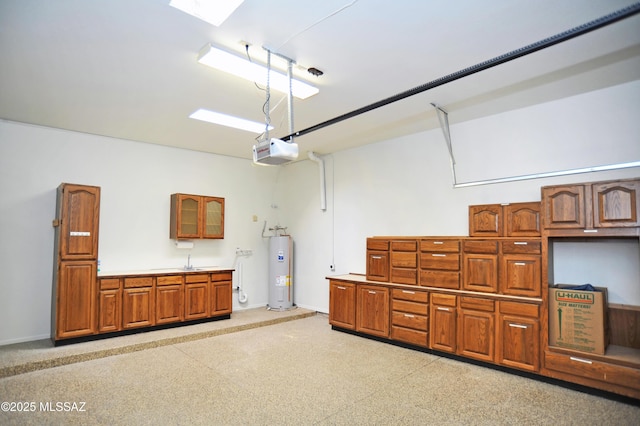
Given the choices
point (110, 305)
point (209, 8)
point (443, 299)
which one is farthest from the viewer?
point (110, 305)

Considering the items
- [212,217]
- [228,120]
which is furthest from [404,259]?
[212,217]

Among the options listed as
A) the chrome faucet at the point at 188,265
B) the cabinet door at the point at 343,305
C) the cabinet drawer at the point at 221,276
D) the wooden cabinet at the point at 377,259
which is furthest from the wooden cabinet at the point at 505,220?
the chrome faucet at the point at 188,265

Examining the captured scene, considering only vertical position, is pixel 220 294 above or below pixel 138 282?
below

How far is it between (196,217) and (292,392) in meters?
3.79

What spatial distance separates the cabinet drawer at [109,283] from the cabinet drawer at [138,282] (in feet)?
0.35

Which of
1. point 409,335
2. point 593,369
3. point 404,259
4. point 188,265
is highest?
point 404,259

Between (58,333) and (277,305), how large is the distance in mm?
3485

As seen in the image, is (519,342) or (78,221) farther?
(78,221)

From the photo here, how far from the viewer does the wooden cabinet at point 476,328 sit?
4.08 meters

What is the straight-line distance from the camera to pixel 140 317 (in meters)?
5.36

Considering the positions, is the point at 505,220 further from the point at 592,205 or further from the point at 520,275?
the point at 592,205

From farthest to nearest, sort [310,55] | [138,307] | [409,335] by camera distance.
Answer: [138,307] < [409,335] < [310,55]

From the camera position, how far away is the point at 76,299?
4.80 metres

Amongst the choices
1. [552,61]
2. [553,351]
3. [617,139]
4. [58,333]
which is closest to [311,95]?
[552,61]
